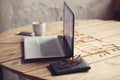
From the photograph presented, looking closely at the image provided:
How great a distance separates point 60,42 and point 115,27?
62cm

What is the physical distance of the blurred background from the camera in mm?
2412

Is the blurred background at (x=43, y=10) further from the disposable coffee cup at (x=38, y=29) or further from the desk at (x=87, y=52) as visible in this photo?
the disposable coffee cup at (x=38, y=29)

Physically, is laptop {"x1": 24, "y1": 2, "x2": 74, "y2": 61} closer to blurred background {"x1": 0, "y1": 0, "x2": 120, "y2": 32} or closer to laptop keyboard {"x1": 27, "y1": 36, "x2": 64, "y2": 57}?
laptop keyboard {"x1": 27, "y1": 36, "x2": 64, "y2": 57}

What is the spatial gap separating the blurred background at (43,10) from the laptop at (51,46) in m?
0.87

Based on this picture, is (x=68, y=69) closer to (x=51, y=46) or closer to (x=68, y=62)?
(x=68, y=62)

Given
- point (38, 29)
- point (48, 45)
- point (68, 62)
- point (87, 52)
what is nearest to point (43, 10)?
point (38, 29)

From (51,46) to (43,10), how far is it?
135 centimetres

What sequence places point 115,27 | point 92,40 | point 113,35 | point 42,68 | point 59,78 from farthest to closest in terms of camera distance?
point 115,27
point 113,35
point 92,40
point 42,68
point 59,78

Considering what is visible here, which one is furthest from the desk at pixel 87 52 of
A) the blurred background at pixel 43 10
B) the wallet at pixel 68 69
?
the blurred background at pixel 43 10

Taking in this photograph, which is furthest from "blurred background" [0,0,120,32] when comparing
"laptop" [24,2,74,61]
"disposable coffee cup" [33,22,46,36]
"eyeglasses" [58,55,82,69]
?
"eyeglasses" [58,55,82,69]

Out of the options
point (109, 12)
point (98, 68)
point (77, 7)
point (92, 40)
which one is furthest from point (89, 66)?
point (109, 12)

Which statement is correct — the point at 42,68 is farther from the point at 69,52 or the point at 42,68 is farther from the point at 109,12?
the point at 109,12

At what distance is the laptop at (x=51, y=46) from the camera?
51.4 inches

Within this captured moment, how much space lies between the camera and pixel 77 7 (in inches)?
118
